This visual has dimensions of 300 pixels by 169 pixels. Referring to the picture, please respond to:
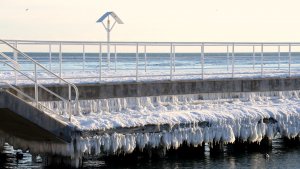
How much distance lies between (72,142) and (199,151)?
5.60 m

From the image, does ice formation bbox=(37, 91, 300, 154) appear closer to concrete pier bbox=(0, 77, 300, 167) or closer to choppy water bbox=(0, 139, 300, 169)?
concrete pier bbox=(0, 77, 300, 167)

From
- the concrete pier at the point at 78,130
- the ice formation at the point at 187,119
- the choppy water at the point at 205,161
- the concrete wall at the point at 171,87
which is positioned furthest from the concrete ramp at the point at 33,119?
the choppy water at the point at 205,161

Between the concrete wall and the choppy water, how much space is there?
2.06m

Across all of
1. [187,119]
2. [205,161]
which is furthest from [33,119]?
[205,161]

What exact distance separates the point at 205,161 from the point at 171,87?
9.69 ft

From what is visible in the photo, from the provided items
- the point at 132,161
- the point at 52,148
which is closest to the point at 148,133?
the point at 132,161

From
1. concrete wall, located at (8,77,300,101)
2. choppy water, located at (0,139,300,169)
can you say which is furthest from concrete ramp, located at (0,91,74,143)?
choppy water, located at (0,139,300,169)

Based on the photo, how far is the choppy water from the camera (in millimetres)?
23969

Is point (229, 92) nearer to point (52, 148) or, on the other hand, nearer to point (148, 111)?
point (148, 111)

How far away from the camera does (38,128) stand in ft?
71.7

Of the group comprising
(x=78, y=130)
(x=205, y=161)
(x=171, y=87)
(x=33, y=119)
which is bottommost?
(x=205, y=161)

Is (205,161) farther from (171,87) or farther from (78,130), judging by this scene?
(78,130)

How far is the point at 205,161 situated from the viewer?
81.7 feet

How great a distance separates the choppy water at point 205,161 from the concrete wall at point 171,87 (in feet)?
6.75
